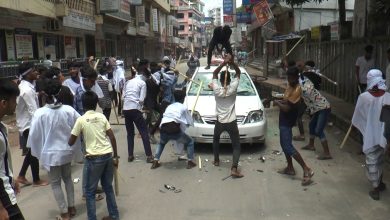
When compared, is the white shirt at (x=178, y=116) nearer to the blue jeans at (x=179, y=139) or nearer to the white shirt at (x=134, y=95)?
the blue jeans at (x=179, y=139)

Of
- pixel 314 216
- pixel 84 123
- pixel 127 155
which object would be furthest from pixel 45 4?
pixel 314 216

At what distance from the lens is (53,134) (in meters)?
4.95

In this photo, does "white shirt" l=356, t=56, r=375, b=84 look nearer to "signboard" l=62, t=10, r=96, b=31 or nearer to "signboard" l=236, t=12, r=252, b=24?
"signboard" l=62, t=10, r=96, b=31

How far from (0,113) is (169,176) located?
4.19m

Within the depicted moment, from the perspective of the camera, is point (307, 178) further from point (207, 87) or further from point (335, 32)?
point (335, 32)

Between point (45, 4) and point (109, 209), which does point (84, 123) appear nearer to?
point (109, 209)

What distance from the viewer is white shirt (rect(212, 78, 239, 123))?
6.72 meters

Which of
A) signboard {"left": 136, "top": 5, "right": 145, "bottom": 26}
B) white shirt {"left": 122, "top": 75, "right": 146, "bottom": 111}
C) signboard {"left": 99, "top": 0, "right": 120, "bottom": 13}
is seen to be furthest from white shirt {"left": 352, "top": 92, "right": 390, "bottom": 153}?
signboard {"left": 136, "top": 5, "right": 145, "bottom": 26}

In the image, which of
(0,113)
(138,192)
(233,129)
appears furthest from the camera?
(233,129)

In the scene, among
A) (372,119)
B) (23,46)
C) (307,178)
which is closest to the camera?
(372,119)

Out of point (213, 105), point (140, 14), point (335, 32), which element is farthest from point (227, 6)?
point (213, 105)

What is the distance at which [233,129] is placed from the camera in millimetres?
6844

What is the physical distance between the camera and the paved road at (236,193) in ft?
17.3

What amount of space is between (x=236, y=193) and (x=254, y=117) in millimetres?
2408
